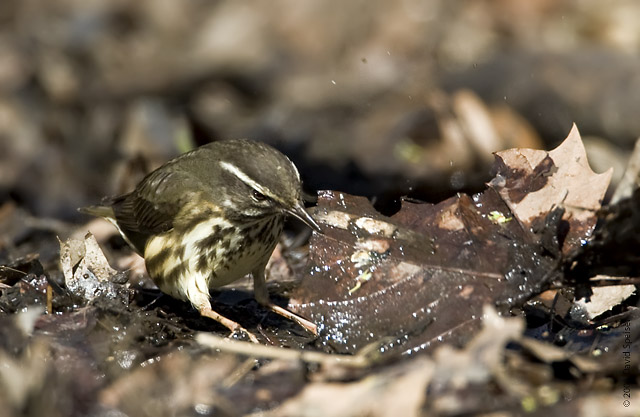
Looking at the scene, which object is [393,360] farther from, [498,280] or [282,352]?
[498,280]

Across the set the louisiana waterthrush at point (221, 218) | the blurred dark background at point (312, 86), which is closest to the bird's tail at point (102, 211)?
the louisiana waterthrush at point (221, 218)

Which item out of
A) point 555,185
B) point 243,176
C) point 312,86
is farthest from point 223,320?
point 312,86

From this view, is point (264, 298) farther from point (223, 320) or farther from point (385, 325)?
point (385, 325)

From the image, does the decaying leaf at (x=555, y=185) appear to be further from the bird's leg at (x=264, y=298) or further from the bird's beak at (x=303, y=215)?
the bird's leg at (x=264, y=298)

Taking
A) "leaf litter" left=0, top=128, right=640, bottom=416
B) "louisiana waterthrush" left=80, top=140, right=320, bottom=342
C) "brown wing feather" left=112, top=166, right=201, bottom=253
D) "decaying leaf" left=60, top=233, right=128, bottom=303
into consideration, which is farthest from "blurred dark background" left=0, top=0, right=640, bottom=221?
"leaf litter" left=0, top=128, right=640, bottom=416

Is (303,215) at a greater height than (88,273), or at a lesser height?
greater

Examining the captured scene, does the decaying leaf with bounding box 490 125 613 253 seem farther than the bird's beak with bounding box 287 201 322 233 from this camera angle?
No

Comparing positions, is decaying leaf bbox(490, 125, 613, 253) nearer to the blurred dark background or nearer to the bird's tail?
the blurred dark background
